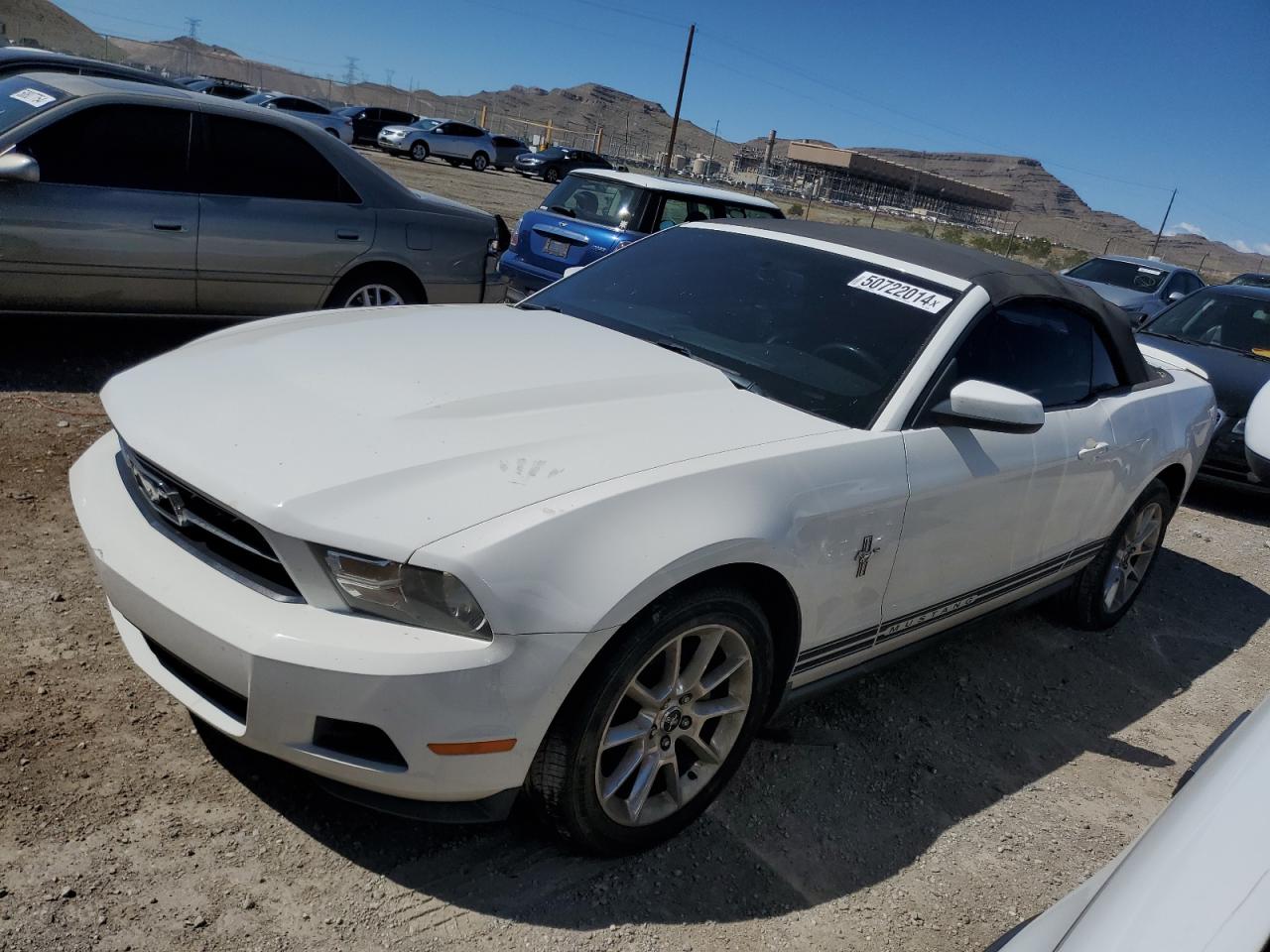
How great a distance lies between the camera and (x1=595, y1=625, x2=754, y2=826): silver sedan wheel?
2508 millimetres

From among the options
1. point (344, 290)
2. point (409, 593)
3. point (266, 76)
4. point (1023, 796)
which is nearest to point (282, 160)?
point (344, 290)

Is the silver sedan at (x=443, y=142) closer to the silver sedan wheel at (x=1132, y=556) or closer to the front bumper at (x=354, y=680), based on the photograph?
the silver sedan wheel at (x=1132, y=556)

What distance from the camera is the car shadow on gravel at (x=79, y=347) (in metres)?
5.48

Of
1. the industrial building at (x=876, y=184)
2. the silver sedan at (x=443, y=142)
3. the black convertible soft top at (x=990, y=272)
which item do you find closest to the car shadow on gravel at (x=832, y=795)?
the black convertible soft top at (x=990, y=272)

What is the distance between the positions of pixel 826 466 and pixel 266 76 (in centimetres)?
16013

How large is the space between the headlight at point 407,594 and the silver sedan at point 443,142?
35411 millimetres

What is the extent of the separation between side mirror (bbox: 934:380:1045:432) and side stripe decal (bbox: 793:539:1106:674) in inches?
25.4

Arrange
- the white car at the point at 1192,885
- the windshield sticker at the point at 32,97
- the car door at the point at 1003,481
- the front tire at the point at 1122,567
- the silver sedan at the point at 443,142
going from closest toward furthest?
1. the white car at the point at 1192,885
2. the car door at the point at 1003,481
3. the front tire at the point at 1122,567
4. the windshield sticker at the point at 32,97
5. the silver sedan at the point at 443,142

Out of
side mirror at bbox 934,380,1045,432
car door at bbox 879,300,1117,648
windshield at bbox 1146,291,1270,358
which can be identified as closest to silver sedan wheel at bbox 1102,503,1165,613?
car door at bbox 879,300,1117,648

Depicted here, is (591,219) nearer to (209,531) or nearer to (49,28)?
(209,531)

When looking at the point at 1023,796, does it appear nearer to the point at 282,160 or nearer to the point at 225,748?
the point at 225,748

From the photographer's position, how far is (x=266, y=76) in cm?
14312

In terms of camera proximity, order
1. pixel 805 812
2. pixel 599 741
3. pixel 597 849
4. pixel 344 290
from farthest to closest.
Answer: pixel 344 290 < pixel 805 812 < pixel 597 849 < pixel 599 741

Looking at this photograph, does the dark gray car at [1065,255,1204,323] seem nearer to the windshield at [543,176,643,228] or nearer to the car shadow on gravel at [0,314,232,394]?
the windshield at [543,176,643,228]
